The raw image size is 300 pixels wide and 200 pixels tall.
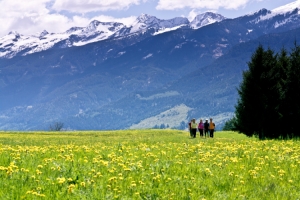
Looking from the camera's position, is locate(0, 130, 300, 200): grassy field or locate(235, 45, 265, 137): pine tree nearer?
locate(0, 130, 300, 200): grassy field

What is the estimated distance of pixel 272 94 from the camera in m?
41.7

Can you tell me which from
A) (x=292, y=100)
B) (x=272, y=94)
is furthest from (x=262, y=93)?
(x=292, y=100)

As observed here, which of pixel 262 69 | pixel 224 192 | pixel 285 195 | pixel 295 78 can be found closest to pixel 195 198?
pixel 224 192

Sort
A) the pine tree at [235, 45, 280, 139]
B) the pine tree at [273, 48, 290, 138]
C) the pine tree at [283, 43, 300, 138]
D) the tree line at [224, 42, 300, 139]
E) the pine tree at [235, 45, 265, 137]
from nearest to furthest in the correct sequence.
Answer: the pine tree at [283, 43, 300, 138]
the tree line at [224, 42, 300, 139]
the pine tree at [273, 48, 290, 138]
the pine tree at [235, 45, 280, 139]
the pine tree at [235, 45, 265, 137]

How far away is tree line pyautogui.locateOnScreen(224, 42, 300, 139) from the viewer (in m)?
39.9

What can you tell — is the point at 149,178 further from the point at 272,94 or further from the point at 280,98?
the point at 272,94

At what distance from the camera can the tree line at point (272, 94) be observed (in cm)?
3994

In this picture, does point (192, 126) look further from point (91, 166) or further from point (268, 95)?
point (91, 166)

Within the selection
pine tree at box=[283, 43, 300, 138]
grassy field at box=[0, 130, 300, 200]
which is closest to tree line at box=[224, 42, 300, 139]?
pine tree at box=[283, 43, 300, 138]

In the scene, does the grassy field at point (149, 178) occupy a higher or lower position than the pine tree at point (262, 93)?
lower

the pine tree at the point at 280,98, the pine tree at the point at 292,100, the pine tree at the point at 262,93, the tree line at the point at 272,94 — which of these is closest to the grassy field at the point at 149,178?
the pine tree at the point at 292,100

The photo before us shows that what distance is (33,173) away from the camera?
32.1 ft

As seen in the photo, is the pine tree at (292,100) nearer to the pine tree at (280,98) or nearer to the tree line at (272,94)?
the tree line at (272,94)

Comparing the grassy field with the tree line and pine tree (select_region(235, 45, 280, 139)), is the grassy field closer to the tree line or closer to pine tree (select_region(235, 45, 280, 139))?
the tree line
